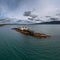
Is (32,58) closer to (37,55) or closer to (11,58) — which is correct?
(37,55)

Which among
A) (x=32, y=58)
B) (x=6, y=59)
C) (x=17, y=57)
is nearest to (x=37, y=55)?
(x=32, y=58)

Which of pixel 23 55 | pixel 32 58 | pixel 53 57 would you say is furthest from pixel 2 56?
pixel 53 57

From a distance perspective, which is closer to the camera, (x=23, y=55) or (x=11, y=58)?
(x=11, y=58)

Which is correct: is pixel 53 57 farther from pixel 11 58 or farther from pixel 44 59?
pixel 11 58

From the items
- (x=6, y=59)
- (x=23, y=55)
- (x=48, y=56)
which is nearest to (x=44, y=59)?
(x=48, y=56)

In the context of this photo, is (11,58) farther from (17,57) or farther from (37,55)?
(37,55)

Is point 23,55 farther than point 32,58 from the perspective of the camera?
Yes

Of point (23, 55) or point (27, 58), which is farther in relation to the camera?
point (23, 55)
